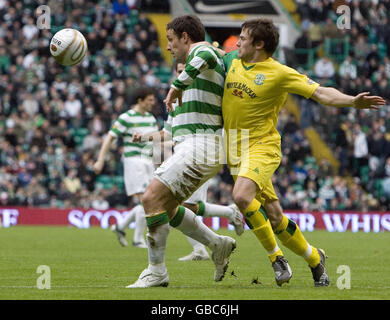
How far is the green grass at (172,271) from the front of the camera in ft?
24.1

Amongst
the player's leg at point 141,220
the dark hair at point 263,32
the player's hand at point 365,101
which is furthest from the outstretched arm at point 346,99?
the player's leg at point 141,220

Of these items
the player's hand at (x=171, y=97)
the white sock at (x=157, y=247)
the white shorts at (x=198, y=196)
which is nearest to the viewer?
the player's hand at (x=171, y=97)

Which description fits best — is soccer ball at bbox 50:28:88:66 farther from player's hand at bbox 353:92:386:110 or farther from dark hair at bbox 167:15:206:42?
player's hand at bbox 353:92:386:110

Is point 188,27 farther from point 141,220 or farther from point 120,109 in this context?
point 120,109

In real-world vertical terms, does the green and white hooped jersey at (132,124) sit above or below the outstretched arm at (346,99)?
above

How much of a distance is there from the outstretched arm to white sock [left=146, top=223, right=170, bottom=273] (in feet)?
5.93

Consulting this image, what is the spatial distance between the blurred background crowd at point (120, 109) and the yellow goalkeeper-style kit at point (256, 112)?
50.5ft

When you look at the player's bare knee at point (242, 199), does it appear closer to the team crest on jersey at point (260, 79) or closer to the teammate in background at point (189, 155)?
the teammate in background at point (189, 155)

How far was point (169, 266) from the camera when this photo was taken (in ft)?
35.3

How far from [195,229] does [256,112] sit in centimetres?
126

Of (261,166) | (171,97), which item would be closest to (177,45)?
(171,97)

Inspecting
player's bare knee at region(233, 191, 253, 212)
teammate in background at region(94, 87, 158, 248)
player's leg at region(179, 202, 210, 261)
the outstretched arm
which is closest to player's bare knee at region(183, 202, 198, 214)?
player's leg at region(179, 202, 210, 261)

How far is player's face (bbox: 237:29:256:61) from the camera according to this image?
26.8 feet
